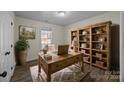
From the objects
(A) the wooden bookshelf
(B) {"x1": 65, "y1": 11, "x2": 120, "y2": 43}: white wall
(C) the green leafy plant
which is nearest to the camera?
(C) the green leafy plant

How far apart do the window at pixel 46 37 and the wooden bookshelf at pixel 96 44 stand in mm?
631

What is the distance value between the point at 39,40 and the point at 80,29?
91 cm

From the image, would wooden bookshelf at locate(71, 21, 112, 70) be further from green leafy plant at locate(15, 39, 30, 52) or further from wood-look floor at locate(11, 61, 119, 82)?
green leafy plant at locate(15, 39, 30, 52)

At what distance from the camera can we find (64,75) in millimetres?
1270

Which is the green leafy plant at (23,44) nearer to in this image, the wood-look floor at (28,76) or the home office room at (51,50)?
the home office room at (51,50)

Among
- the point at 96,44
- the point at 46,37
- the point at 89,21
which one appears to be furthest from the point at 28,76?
the point at 89,21

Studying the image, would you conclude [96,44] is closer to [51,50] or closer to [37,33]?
[51,50]

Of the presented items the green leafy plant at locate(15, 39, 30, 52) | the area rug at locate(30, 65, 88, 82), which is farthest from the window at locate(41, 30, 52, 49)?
the area rug at locate(30, 65, 88, 82)

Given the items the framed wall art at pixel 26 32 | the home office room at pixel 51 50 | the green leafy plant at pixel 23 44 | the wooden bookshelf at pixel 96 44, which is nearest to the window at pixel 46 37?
the home office room at pixel 51 50

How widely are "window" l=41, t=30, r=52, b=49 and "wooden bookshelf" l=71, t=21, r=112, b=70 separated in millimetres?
631

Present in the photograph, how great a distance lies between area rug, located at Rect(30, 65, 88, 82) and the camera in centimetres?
106
